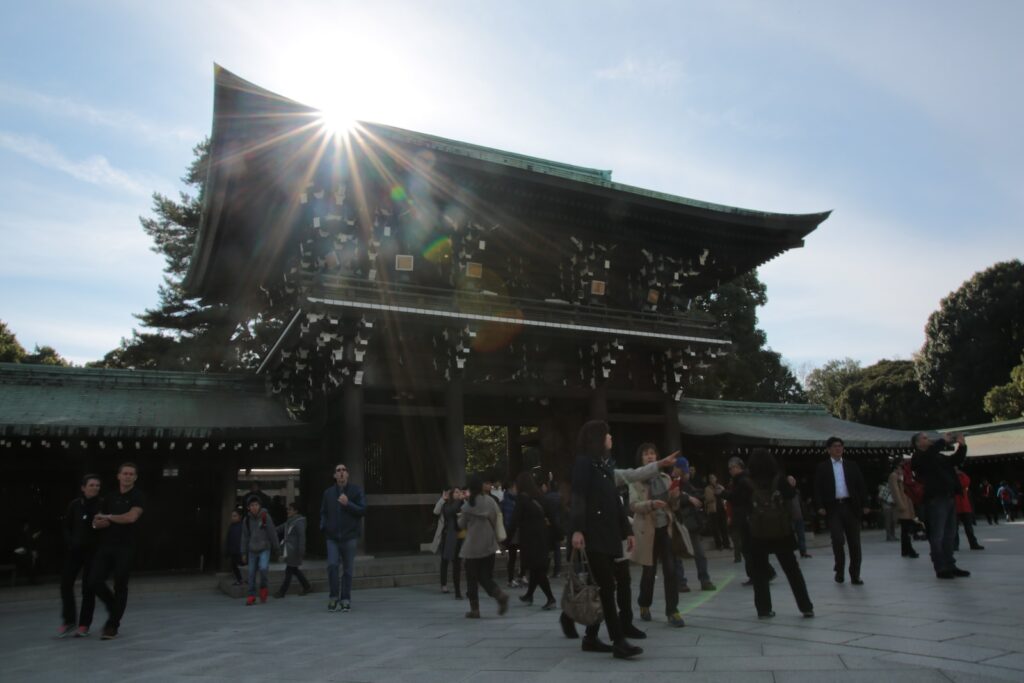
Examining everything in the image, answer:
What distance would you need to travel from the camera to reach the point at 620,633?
5039 mm

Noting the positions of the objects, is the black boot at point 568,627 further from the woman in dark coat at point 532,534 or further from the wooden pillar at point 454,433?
the wooden pillar at point 454,433

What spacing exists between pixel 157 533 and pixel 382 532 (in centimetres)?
484

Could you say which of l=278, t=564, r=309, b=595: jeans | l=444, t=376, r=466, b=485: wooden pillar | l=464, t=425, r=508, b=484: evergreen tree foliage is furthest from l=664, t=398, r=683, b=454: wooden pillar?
l=464, t=425, r=508, b=484: evergreen tree foliage

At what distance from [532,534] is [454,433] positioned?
6.26m

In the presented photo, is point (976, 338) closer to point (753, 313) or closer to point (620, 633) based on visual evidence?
point (753, 313)

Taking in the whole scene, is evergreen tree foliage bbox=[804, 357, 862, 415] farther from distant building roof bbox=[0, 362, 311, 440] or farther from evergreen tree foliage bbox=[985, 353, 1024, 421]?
distant building roof bbox=[0, 362, 311, 440]

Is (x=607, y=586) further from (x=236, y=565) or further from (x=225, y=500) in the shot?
(x=225, y=500)

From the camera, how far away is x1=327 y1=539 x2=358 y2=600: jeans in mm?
9055

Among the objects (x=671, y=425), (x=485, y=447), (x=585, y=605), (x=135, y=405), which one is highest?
(x=135, y=405)

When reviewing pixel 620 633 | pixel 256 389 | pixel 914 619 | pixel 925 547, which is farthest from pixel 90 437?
pixel 925 547

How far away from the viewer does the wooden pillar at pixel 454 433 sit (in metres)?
14.0

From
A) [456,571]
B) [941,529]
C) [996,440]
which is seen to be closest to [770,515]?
[941,529]

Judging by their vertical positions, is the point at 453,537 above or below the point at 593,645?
above

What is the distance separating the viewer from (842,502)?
28.3 ft
